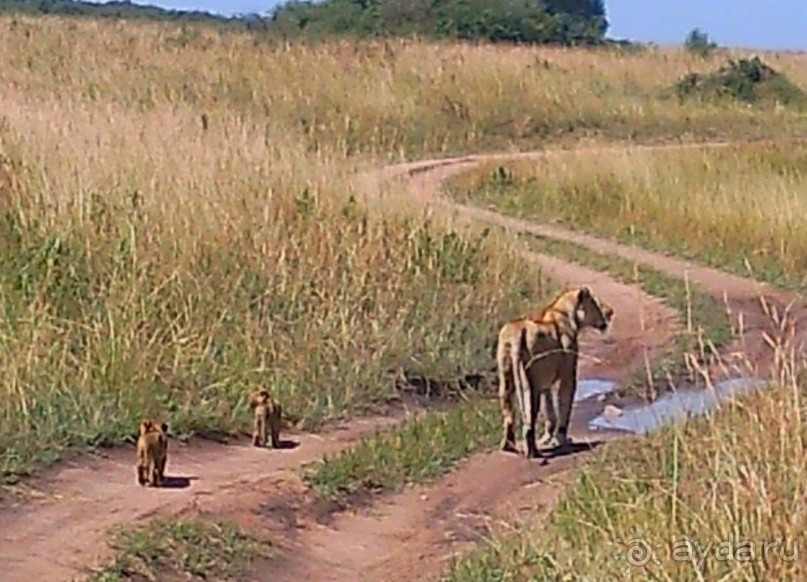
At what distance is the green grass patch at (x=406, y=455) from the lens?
273 inches

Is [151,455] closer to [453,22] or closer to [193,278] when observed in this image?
[193,278]

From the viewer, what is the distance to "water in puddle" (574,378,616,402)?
932 centimetres

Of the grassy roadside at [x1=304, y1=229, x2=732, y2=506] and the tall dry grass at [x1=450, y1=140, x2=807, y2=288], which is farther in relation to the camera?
the tall dry grass at [x1=450, y1=140, x2=807, y2=288]

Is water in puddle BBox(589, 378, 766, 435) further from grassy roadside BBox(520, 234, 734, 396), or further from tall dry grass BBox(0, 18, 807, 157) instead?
tall dry grass BBox(0, 18, 807, 157)

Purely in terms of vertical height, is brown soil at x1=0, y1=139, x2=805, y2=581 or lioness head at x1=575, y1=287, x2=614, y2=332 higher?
lioness head at x1=575, y1=287, x2=614, y2=332

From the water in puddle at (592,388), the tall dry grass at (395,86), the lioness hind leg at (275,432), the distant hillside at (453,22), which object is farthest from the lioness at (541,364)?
the distant hillside at (453,22)

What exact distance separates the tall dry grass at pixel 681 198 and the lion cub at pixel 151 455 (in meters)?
7.34

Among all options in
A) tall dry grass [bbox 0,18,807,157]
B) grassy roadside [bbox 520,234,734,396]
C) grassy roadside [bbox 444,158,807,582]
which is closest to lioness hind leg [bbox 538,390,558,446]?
grassy roadside [bbox 520,234,734,396]

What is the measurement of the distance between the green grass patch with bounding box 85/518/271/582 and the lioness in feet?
5.43

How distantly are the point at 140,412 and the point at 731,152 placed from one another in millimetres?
15765

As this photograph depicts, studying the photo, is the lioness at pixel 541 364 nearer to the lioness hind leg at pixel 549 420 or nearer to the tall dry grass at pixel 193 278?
the lioness hind leg at pixel 549 420

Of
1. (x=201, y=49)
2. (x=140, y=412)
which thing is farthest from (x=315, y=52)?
(x=140, y=412)

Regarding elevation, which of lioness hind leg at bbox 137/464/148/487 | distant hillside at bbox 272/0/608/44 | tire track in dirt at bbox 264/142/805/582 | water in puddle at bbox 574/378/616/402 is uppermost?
distant hillside at bbox 272/0/608/44

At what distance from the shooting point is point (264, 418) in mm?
7469
